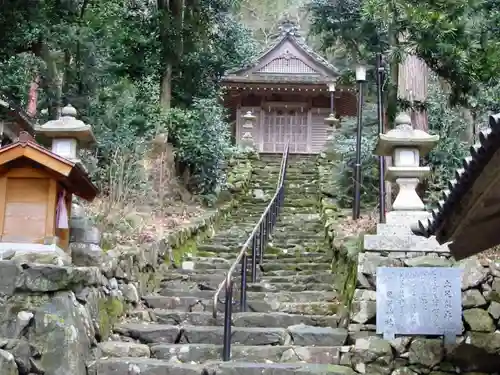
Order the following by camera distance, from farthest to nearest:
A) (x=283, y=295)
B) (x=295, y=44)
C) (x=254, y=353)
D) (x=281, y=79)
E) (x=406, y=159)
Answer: (x=295, y=44) → (x=281, y=79) → (x=283, y=295) → (x=406, y=159) → (x=254, y=353)

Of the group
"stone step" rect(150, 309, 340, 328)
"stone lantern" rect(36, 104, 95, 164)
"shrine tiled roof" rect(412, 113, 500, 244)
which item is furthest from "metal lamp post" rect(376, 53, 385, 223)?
"stone lantern" rect(36, 104, 95, 164)

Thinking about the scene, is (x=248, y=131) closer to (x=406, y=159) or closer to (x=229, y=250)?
(x=229, y=250)

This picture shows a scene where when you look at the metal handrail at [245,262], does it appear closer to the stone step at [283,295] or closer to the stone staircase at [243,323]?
the stone staircase at [243,323]

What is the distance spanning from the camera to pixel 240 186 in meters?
14.7

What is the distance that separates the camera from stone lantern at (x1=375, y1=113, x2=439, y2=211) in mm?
6668

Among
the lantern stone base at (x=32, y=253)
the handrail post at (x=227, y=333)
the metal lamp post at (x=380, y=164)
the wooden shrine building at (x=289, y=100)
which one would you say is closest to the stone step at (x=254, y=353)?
the handrail post at (x=227, y=333)

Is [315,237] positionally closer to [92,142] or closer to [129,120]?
[129,120]

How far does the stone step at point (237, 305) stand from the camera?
7137 mm

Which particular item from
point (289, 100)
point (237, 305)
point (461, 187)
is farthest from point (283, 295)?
point (289, 100)

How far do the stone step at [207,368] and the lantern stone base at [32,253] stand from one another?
1.03 m

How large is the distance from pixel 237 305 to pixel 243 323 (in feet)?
1.94

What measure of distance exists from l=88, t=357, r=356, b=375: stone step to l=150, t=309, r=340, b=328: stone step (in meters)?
1.07

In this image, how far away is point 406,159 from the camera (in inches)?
270

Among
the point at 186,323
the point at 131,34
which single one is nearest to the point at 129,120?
the point at 131,34
